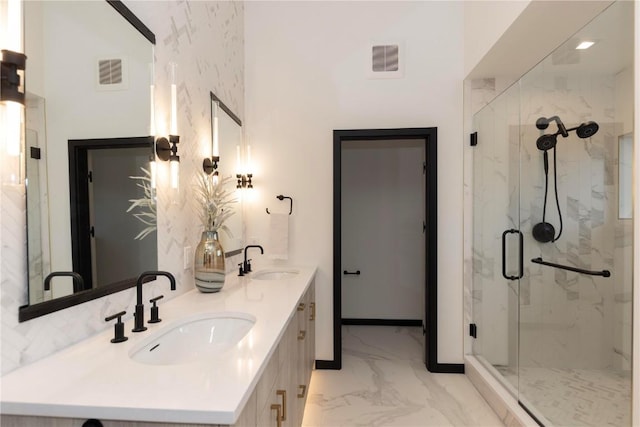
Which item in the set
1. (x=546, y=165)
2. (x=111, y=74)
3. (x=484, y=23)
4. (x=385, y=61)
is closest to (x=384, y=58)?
(x=385, y=61)

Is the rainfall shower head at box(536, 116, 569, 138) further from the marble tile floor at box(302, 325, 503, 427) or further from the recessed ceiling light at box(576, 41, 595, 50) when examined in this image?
the marble tile floor at box(302, 325, 503, 427)

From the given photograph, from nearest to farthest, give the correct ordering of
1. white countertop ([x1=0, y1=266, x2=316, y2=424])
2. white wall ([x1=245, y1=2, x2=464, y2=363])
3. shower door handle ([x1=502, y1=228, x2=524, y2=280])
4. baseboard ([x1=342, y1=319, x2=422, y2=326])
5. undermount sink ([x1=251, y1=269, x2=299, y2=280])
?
white countertop ([x1=0, y1=266, x2=316, y2=424]), shower door handle ([x1=502, y1=228, x2=524, y2=280]), undermount sink ([x1=251, y1=269, x2=299, y2=280]), white wall ([x1=245, y1=2, x2=464, y2=363]), baseboard ([x1=342, y1=319, x2=422, y2=326])

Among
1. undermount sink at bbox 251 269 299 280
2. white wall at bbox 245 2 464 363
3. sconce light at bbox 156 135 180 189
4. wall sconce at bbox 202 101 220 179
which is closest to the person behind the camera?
sconce light at bbox 156 135 180 189

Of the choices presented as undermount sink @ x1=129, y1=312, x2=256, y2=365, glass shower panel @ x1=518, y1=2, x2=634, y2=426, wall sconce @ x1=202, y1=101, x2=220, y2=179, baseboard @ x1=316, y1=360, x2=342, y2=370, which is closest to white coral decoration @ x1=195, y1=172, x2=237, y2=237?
wall sconce @ x1=202, y1=101, x2=220, y2=179

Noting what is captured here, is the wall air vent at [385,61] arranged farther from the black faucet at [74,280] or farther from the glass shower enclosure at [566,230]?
the black faucet at [74,280]

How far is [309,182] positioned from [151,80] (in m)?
1.66

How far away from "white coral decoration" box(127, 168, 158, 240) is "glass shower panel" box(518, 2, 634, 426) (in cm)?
239

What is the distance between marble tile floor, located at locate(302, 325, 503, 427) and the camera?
2.26m

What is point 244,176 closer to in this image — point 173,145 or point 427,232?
point 173,145

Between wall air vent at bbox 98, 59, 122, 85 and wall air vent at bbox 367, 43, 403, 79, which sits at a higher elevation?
wall air vent at bbox 367, 43, 403, 79

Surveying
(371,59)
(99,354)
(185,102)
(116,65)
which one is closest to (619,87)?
(371,59)

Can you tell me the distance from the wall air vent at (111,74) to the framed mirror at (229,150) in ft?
2.94

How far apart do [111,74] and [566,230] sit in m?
2.72

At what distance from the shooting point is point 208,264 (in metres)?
1.84
